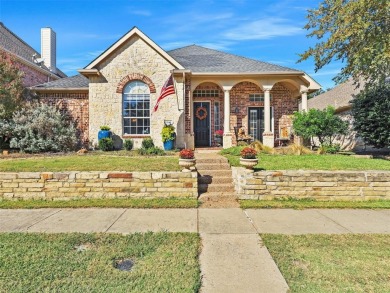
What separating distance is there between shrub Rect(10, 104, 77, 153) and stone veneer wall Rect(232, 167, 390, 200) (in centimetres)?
873

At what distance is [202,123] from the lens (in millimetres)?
14953

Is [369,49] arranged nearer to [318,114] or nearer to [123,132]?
[318,114]

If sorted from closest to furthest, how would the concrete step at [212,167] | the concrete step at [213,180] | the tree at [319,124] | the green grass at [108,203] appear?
1. the green grass at [108,203]
2. the concrete step at [213,180]
3. the concrete step at [212,167]
4. the tree at [319,124]

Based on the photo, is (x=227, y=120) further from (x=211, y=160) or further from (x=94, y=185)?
(x=94, y=185)

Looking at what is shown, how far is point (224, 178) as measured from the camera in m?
7.98

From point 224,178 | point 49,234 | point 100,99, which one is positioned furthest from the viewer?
point 100,99

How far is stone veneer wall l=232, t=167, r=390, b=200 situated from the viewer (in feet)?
23.0

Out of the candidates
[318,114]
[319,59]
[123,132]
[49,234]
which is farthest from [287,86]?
[49,234]

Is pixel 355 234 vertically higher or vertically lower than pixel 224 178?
lower

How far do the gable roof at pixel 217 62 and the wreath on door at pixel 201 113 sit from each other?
7.15 ft

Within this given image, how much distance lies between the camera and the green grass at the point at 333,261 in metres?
2.99

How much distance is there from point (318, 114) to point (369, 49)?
3259 mm

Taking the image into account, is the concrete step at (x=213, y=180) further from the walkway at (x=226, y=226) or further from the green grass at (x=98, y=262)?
the green grass at (x=98, y=262)

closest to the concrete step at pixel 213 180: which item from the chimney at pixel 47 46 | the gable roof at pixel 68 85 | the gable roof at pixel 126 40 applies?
Result: the gable roof at pixel 126 40
